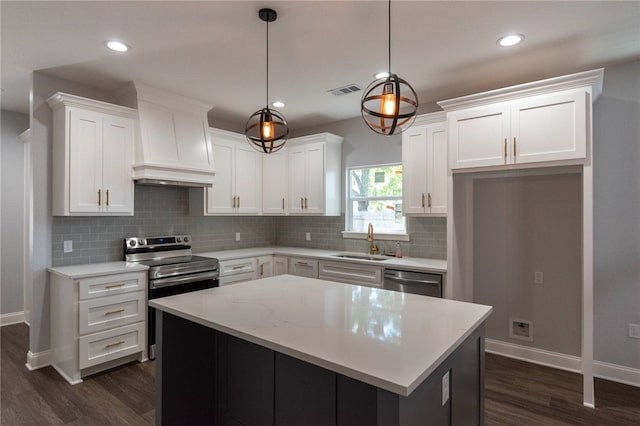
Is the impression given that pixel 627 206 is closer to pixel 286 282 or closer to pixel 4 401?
pixel 286 282

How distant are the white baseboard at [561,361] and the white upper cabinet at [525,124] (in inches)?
72.5

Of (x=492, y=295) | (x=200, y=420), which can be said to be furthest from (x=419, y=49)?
Answer: (x=200, y=420)

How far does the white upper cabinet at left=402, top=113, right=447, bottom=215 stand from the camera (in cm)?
358

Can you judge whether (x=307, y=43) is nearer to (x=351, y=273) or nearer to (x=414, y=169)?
(x=414, y=169)

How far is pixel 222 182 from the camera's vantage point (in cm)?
443

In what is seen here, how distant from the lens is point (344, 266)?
396 centimetres

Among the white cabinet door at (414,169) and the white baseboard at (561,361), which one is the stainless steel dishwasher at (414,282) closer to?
the white cabinet door at (414,169)

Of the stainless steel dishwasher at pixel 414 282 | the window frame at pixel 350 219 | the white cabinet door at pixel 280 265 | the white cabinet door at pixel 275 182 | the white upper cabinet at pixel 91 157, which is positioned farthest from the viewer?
the white cabinet door at pixel 275 182

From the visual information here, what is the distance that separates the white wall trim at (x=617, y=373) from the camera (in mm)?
2902

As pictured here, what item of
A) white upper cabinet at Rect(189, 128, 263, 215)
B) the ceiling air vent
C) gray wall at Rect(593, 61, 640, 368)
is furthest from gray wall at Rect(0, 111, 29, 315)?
gray wall at Rect(593, 61, 640, 368)

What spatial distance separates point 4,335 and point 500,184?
575cm

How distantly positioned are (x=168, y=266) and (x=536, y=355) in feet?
12.2

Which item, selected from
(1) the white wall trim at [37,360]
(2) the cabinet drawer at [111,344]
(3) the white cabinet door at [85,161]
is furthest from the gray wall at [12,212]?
(2) the cabinet drawer at [111,344]

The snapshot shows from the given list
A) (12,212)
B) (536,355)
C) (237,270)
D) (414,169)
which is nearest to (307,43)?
(414,169)
